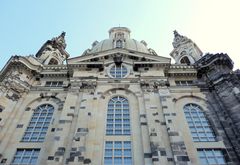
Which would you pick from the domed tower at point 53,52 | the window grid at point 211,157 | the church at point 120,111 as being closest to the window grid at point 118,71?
the church at point 120,111

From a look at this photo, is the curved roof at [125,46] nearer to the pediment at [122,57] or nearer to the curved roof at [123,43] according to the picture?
the curved roof at [123,43]

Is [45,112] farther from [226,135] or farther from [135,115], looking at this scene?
[226,135]

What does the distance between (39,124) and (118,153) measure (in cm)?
717

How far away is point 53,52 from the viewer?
33844 mm

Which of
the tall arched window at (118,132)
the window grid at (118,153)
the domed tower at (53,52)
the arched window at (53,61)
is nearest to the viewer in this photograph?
the window grid at (118,153)

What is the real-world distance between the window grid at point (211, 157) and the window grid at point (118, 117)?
17.5 ft

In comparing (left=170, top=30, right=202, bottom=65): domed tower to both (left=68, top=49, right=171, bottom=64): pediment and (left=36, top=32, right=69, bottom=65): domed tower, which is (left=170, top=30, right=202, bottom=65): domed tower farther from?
(left=36, top=32, right=69, bottom=65): domed tower

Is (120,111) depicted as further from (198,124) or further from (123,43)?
(123,43)

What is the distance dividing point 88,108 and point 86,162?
16.8 feet

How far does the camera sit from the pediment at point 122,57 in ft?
83.7

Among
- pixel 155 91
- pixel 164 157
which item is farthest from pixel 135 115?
pixel 164 157

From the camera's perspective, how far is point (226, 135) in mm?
18703

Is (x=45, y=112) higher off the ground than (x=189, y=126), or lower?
higher

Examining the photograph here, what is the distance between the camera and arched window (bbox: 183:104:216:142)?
1897 cm
